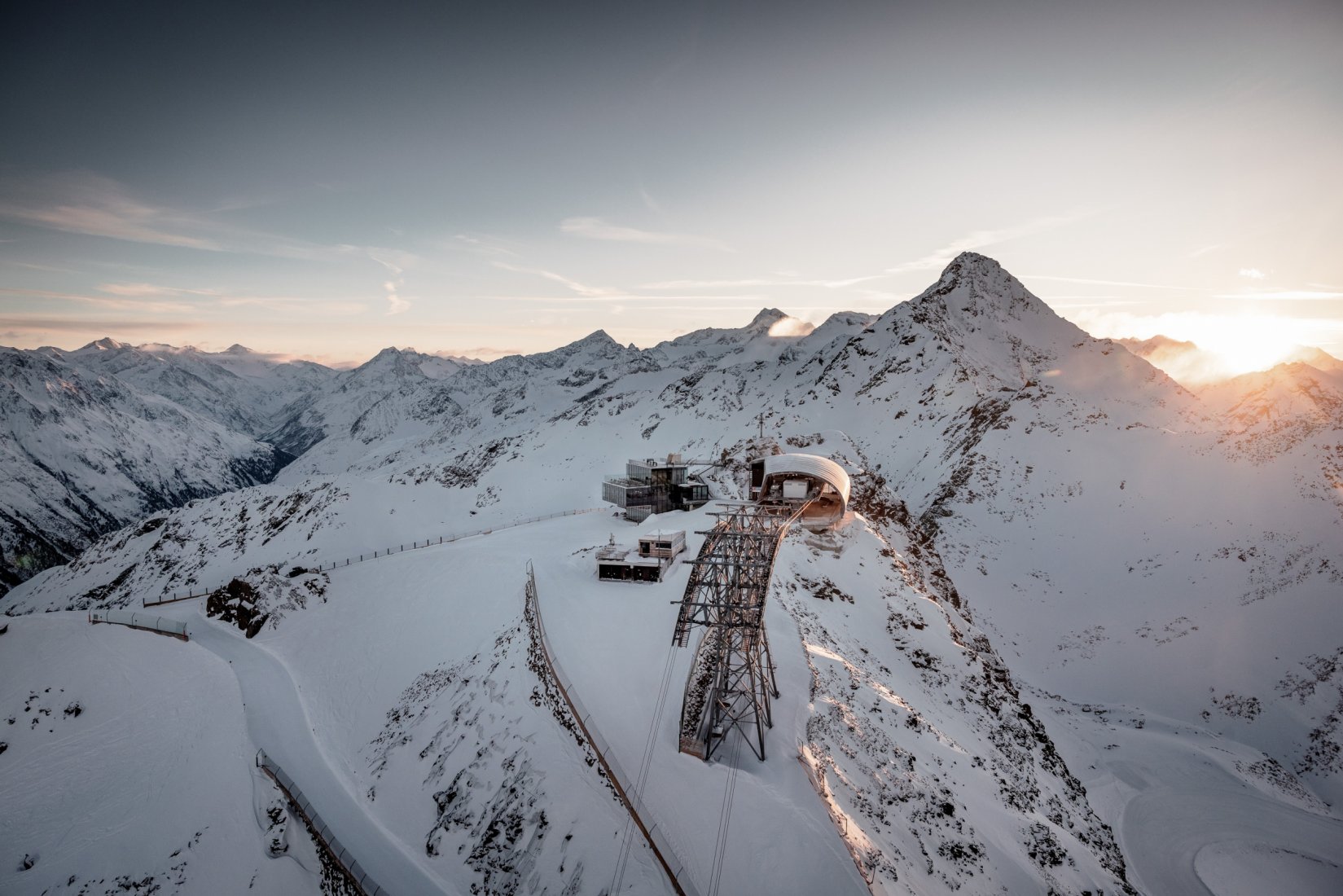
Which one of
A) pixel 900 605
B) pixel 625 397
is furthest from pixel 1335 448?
pixel 625 397

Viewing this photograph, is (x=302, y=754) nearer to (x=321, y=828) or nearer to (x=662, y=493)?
(x=321, y=828)

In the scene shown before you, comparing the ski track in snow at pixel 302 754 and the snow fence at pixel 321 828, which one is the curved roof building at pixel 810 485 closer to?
the ski track in snow at pixel 302 754

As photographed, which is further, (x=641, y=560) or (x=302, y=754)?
(x=641, y=560)

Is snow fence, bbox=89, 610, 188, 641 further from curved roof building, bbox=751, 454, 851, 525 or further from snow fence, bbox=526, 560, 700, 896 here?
curved roof building, bbox=751, 454, 851, 525

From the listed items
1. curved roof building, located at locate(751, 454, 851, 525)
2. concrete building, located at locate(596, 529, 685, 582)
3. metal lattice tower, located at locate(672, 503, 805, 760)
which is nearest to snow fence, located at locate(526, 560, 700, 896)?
metal lattice tower, located at locate(672, 503, 805, 760)

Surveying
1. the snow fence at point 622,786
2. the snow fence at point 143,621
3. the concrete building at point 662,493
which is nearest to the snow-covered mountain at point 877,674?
the snow fence at point 622,786

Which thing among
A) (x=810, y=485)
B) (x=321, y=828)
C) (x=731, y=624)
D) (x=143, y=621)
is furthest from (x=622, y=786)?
(x=143, y=621)
